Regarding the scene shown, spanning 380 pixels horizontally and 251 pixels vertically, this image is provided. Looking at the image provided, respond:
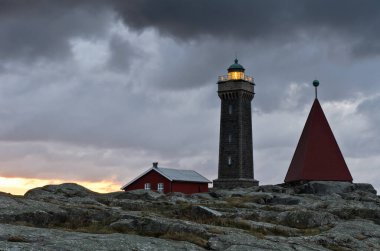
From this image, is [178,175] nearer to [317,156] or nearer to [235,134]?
[235,134]

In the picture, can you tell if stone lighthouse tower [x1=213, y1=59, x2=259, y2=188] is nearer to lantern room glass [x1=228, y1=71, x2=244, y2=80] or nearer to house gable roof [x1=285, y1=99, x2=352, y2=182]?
lantern room glass [x1=228, y1=71, x2=244, y2=80]

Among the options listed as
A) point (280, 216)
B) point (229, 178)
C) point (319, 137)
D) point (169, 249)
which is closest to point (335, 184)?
point (319, 137)

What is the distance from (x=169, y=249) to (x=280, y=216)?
13262 mm

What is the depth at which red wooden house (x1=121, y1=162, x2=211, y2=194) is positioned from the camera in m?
71.2

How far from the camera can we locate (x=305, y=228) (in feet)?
95.1

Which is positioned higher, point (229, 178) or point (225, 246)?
point (229, 178)

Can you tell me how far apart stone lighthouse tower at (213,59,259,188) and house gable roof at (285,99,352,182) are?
15356 millimetres

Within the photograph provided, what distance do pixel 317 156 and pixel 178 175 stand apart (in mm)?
18722

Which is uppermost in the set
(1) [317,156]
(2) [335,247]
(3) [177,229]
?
(1) [317,156]

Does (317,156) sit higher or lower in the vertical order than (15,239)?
higher

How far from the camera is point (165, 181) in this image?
2813 inches

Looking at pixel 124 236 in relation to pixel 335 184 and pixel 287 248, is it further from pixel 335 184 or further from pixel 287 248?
pixel 335 184

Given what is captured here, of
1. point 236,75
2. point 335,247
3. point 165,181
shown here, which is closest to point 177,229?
point 335,247

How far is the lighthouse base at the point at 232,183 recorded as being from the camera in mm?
80875
